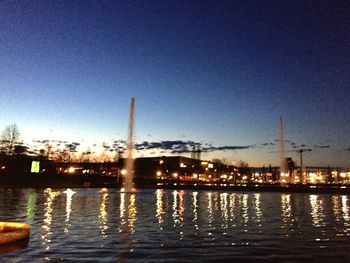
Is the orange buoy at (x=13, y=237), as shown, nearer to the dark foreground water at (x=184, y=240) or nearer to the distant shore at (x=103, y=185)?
the dark foreground water at (x=184, y=240)

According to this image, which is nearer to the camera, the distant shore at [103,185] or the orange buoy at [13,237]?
the orange buoy at [13,237]

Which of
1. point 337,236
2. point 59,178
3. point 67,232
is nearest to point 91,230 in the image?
point 67,232

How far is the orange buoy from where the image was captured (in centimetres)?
1385

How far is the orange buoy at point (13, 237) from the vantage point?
545 inches

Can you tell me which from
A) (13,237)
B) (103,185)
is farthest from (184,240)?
(103,185)

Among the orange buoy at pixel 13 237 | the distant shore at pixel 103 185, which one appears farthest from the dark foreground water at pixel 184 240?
the distant shore at pixel 103 185

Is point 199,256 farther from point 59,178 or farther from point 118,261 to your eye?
point 59,178

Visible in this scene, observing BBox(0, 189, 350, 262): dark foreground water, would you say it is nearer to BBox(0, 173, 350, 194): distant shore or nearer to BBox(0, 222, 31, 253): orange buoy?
BBox(0, 222, 31, 253): orange buoy

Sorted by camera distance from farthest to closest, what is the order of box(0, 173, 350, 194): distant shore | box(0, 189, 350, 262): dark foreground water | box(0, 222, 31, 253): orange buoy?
1. box(0, 173, 350, 194): distant shore
2. box(0, 222, 31, 253): orange buoy
3. box(0, 189, 350, 262): dark foreground water

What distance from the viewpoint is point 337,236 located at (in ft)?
59.5

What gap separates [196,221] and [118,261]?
41.2 feet

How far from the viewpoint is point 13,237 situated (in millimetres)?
14469

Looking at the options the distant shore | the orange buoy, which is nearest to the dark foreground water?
the orange buoy

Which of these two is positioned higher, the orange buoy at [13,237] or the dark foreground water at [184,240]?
the orange buoy at [13,237]
